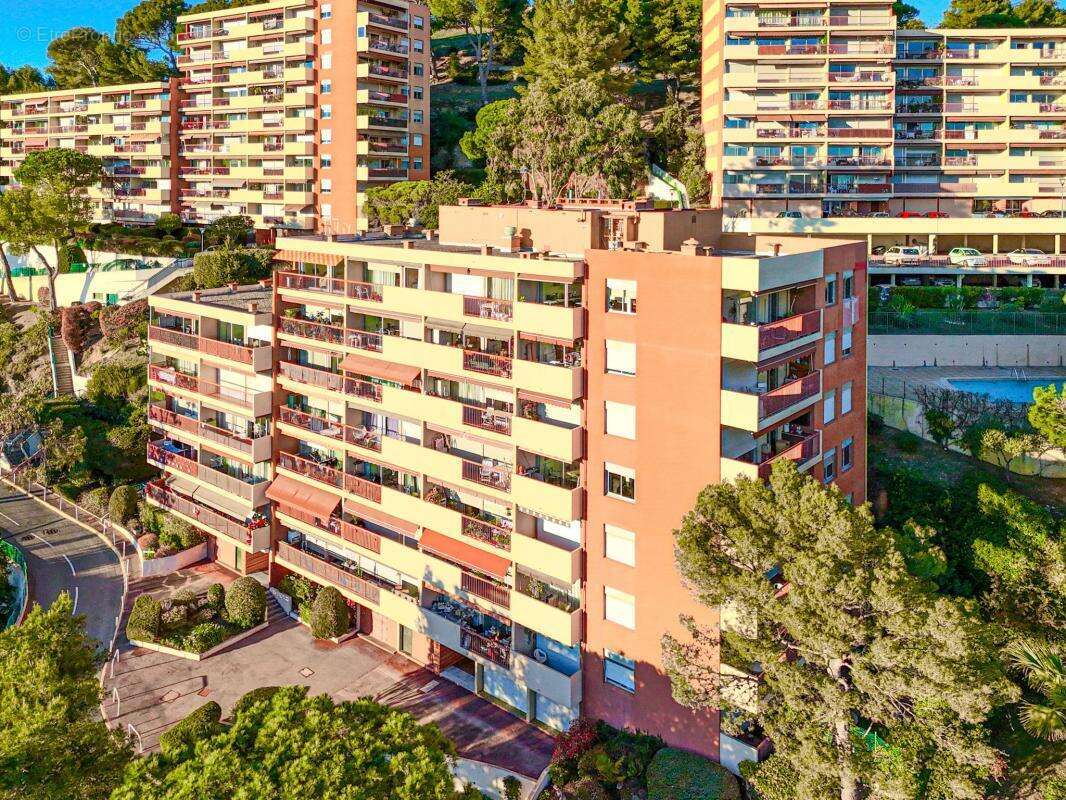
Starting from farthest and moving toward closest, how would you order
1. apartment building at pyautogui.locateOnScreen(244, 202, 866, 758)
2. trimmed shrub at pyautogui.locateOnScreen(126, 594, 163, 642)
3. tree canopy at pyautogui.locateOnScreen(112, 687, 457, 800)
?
1. trimmed shrub at pyautogui.locateOnScreen(126, 594, 163, 642)
2. apartment building at pyautogui.locateOnScreen(244, 202, 866, 758)
3. tree canopy at pyautogui.locateOnScreen(112, 687, 457, 800)

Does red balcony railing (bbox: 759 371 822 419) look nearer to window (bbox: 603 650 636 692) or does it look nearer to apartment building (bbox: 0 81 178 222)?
window (bbox: 603 650 636 692)

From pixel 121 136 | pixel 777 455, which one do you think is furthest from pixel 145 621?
pixel 121 136

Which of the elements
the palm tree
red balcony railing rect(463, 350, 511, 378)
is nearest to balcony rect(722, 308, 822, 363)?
red balcony railing rect(463, 350, 511, 378)

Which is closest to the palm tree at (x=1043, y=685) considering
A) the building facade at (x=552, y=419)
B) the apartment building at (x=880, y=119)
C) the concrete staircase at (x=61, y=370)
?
the building facade at (x=552, y=419)

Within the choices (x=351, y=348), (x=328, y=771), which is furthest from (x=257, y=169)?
(x=328, y=771)

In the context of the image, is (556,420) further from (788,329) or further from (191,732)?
(191,732)

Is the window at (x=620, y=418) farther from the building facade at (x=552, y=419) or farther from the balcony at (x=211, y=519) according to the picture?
the balcony at (x=211, y=519)
